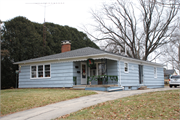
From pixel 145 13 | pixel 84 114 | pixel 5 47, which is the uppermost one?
pixel 145 13

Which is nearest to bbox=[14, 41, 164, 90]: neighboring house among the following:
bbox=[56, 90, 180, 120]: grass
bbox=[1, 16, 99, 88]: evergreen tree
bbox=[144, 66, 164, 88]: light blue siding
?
bbox=[144, 66, 164, 88]: light blue siding

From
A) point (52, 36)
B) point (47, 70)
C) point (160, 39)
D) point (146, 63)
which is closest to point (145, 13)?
point (160, 39)

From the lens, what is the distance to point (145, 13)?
31.4 m

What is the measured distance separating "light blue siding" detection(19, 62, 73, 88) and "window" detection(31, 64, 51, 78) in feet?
1.34

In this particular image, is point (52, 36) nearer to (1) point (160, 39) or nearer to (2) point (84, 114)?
(1) point (160, 39)

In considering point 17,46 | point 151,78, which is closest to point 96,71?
point 151,78

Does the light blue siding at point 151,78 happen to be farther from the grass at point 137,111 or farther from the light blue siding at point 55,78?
the grass at point 137,111

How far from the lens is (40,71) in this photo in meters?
20.2

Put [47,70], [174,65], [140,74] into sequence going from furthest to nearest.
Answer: [174,65] < [140,74] < [47,70]

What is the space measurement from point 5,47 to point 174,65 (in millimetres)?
40607

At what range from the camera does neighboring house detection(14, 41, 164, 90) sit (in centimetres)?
1755

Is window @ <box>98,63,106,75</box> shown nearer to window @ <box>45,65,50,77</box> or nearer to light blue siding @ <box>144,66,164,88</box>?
window @ <box>45,65,50,77</box>

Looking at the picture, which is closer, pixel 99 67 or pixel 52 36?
pixel 99 67

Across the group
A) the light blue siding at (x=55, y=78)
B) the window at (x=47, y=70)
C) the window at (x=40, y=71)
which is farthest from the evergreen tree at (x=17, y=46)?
the window at (x=47, y=70)
